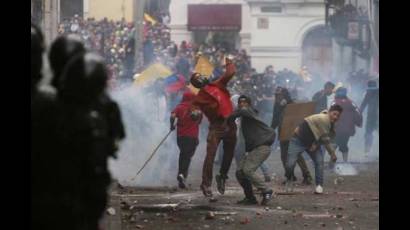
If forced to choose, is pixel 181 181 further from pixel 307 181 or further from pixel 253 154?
pixel 307 181

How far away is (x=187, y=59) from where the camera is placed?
8609mm

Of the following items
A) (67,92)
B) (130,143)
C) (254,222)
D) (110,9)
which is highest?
(110,9)

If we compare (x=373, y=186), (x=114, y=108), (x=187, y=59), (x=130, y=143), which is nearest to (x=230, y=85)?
(x=187, y=59)

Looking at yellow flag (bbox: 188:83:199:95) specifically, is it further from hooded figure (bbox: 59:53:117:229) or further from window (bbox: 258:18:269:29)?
hooded figure (bbox: 59:53:117:229)

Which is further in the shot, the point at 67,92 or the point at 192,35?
the point at 192,35

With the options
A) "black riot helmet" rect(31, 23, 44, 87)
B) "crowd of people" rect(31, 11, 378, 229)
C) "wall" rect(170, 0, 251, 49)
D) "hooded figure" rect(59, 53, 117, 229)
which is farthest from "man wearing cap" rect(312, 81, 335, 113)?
"hooded figure" rect(59, 53, 117, 229)

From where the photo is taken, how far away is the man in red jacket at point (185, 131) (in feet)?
28.2

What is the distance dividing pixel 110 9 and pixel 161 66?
651mm

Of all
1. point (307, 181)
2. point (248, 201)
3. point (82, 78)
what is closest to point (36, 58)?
point (82, 78)

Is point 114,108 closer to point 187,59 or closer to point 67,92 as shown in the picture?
point 67,92

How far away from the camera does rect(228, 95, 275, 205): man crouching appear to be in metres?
8.65

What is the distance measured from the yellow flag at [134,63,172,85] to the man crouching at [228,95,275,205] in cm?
71

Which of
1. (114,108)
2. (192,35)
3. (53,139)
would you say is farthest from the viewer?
(192,35)

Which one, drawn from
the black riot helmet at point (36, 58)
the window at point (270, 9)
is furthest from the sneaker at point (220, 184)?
the black riot helmet at point (36, 58)
